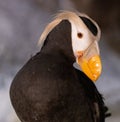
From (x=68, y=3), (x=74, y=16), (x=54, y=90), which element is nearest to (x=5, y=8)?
(x=68, y=3)

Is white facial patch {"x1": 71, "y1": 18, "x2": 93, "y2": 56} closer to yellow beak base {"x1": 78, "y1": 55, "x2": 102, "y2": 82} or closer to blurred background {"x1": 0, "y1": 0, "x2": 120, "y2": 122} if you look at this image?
yellow beak base {"x1": 78, "y1": 55, "x2": 102, "y2": 82}

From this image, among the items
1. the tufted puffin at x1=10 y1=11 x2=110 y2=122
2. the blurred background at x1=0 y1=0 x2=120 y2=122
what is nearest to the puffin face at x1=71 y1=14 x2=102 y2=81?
the tufted puffin at x1=10 y1=11 x2=110 y2=122

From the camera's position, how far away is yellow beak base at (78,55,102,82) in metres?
0.87

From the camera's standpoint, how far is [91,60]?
0.87 meters

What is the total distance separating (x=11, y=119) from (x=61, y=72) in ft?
2.39

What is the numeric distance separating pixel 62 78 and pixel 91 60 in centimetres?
9

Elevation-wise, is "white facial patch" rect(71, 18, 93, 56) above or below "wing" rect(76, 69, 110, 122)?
above

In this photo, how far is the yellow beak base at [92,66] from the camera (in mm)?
868

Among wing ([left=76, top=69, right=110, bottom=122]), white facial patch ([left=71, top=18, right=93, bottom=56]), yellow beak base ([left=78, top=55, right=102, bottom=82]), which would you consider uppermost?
white facial patch ([left=71, top=18, right=93, bottom=56])

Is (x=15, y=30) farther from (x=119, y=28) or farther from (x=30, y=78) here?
(x=30, y=78)

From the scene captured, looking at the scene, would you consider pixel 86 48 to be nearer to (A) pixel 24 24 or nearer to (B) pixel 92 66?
(B) pixel 92 66

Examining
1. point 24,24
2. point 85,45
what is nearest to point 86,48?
point 85,45

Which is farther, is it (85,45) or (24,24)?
(24,24)

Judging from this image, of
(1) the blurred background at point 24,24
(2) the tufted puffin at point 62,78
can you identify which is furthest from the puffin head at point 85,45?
(1) the blurred background at point 24,24
